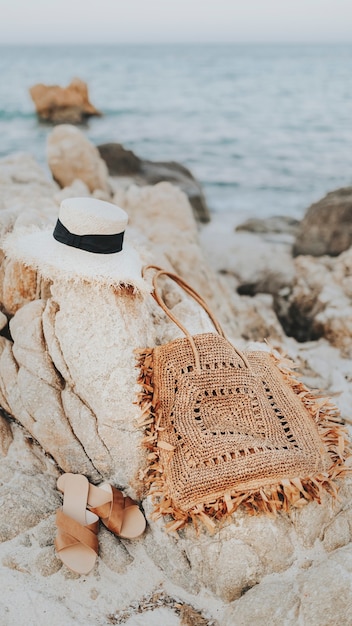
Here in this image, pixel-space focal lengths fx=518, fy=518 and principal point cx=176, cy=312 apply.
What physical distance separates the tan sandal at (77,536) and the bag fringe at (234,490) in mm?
305

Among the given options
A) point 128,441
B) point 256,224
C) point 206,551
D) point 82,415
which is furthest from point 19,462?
point 256,224

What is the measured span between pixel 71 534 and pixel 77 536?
3 cm

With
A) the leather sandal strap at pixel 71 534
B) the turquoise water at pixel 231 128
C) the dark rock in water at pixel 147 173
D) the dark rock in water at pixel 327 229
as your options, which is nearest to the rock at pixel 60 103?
the turquoise water at pixel 231 128

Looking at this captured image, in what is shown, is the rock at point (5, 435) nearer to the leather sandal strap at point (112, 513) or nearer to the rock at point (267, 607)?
the leather sandal strap at point (112, 513)

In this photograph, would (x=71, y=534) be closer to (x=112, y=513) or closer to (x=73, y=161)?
(x=112, y=513)

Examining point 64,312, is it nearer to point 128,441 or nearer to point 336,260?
point 128,441

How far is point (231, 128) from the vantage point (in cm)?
2084

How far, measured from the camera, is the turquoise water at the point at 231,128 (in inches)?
514

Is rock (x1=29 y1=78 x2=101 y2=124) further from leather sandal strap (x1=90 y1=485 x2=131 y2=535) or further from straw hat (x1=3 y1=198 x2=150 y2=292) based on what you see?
leather sandal strap (x1=90 y1=485 x2=131 y2=535)

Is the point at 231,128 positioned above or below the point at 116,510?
below

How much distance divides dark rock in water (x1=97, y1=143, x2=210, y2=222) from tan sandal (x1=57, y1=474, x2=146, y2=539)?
24.0 ft

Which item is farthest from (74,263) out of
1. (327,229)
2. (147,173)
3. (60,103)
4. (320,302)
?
(60,103)

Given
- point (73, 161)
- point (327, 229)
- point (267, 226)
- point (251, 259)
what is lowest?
point (267, 226)

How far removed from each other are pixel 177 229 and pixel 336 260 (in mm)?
2240
